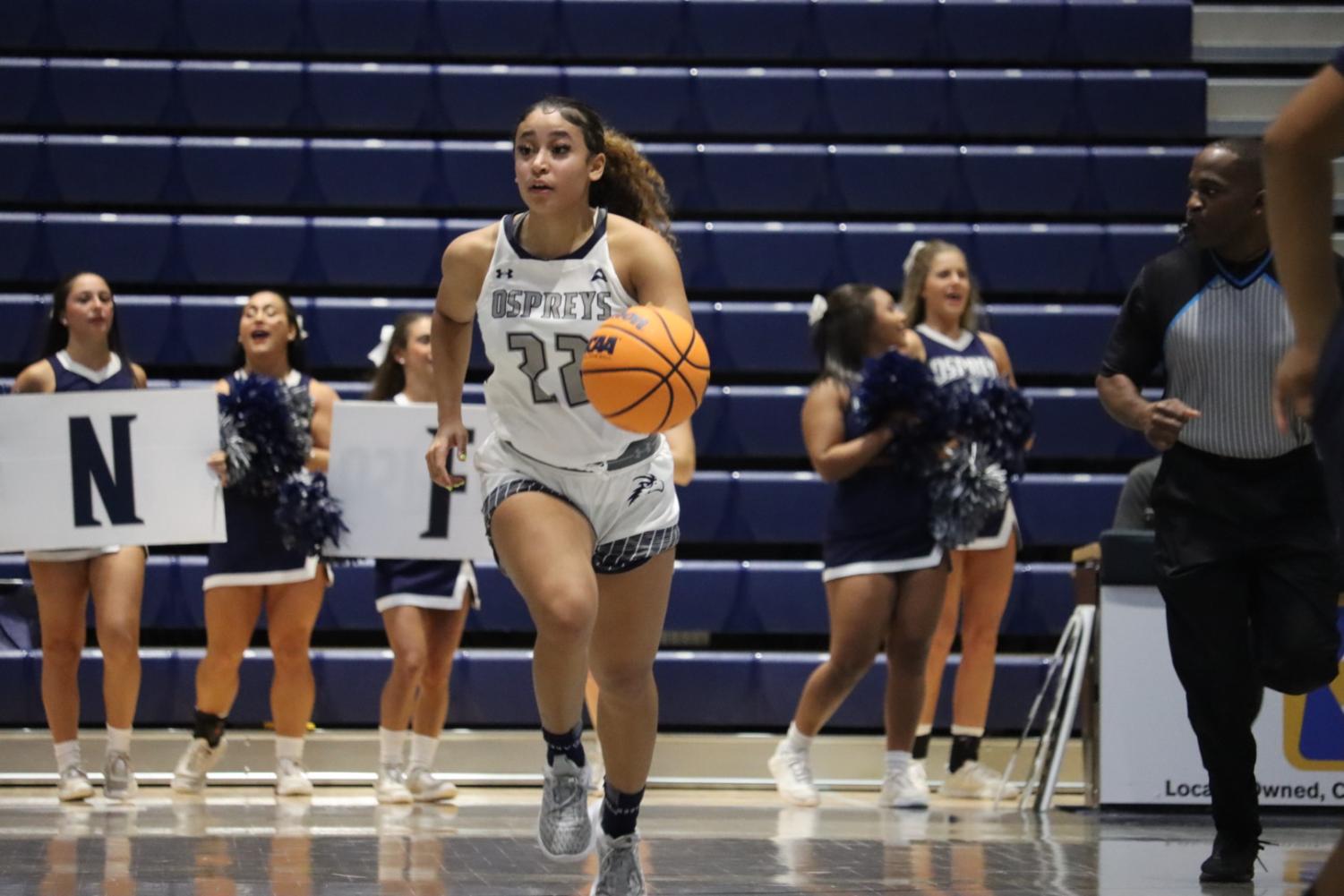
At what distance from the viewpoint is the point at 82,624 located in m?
6.18

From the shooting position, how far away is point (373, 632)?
7824 millimetres

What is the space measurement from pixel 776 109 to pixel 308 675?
390 cm

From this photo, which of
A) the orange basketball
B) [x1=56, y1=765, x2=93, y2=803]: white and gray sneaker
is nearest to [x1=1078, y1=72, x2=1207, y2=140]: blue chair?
[x1=56, y1=765, x2=93, y2=803]: white and gray sneaker

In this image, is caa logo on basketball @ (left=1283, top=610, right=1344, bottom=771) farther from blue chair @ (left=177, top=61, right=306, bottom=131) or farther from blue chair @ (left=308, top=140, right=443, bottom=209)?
blue chair @ (left=177, top=61, right=306, bottom=131)

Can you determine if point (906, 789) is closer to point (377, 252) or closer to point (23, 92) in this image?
point (377, 252)

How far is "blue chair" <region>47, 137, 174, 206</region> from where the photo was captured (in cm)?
838

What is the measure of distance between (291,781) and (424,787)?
1.65ft

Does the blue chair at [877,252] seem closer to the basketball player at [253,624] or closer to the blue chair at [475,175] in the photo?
the blue chair at [475,175]

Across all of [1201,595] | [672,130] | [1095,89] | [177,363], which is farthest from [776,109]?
[1201,595]

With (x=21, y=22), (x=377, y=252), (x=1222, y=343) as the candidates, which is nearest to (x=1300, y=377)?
(x=1222, y=343)

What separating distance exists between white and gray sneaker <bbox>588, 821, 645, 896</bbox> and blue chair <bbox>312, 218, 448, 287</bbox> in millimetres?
5055

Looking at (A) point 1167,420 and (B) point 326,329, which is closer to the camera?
(A) point 1167,420

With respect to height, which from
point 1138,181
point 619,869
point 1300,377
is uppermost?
point 1138,181

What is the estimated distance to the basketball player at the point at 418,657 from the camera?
6.15 meters
